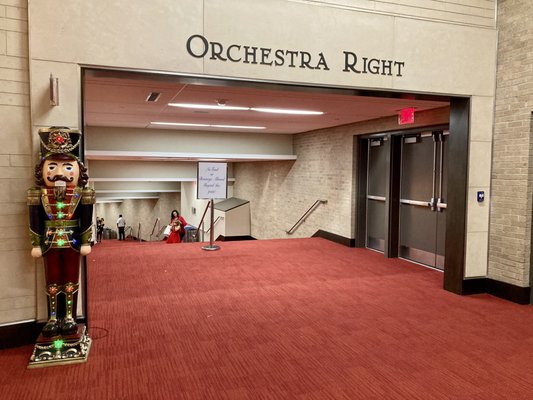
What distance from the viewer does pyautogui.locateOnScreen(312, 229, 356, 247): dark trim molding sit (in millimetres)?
8883

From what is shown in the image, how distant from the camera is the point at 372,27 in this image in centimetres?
490

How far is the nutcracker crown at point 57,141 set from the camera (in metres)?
3.46

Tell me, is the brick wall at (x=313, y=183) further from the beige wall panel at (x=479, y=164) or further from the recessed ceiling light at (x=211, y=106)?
the recessed ceiling light at (x=211, y=106)

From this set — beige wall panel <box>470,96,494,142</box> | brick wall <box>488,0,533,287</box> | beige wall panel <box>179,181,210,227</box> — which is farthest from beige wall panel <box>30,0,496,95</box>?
beige wall panel <box>179,181,210,227</box>

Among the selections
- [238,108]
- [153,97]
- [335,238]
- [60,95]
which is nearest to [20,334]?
[60,95]

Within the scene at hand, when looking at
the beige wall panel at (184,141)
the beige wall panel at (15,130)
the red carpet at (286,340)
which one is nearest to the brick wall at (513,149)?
the red carpet at (286,340)

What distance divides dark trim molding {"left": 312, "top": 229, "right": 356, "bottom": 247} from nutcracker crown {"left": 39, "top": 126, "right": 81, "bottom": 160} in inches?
250

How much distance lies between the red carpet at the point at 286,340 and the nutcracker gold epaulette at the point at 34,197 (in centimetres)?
127

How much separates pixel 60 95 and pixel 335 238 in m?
6.82

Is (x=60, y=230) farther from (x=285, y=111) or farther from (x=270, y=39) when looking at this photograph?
(x=285, y=111)

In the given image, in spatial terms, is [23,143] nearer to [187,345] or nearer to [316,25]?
[187,345]

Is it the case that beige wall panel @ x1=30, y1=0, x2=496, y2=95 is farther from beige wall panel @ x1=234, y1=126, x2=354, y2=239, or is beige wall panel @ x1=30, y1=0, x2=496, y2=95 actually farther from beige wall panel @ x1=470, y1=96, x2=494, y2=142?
beige wall panel @ x1=234, y1=126, x2=354, y2=239

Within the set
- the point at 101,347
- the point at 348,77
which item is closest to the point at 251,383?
the point at 101,347

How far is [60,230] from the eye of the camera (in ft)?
11.5
